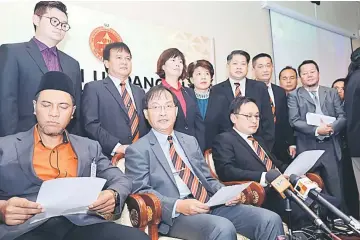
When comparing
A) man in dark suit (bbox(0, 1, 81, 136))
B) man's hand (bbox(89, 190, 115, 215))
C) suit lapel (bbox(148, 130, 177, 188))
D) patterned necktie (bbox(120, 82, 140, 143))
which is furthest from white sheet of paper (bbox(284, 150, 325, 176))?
man in dark suit (bbox(0, 1, 81, 136))

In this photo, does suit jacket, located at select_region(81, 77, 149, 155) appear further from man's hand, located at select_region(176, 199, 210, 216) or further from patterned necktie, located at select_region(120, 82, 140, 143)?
man's hand, located at select_region(176, 199, 210, 216)

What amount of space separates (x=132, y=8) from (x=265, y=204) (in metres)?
2.39

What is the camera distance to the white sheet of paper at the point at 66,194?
1.46 m

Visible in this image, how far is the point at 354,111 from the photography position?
102 inches

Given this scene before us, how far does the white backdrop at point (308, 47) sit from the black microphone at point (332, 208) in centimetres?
355

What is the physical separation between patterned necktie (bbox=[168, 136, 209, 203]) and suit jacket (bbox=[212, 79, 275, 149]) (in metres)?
0.97

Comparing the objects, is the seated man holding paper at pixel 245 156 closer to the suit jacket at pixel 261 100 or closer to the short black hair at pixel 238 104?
the short black hair at pixel 238 104

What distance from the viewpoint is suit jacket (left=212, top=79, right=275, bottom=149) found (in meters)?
3.14

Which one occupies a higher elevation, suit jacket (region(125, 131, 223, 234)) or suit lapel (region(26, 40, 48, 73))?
suit lapel (region(26, 40, 48, 73))

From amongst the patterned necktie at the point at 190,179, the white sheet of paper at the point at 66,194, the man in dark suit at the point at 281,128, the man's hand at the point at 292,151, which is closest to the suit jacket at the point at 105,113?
the patterned necktie at the point at 190,179

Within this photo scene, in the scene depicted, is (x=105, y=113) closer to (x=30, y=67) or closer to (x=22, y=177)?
(x=30, y=67)

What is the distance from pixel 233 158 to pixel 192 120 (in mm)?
540

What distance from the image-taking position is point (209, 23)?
4594 millimetres

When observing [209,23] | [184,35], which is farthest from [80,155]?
[209,23]
